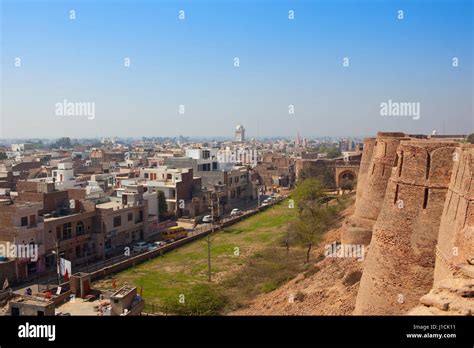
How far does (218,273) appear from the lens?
32.1 metres

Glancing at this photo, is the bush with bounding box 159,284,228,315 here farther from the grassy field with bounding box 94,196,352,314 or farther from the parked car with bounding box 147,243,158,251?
the parked car with bounding box 147,243,158,251

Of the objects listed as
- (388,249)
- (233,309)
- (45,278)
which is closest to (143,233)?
(45,278)

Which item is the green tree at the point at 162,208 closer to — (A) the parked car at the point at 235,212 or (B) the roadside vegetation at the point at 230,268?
(B) the roadside vegetation at the point at 230,268

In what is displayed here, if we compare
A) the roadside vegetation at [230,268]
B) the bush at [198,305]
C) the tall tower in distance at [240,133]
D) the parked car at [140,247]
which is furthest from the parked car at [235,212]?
the tall tower in distance at [240,133]

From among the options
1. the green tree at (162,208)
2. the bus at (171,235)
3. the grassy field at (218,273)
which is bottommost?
the grassy field at (218,273)

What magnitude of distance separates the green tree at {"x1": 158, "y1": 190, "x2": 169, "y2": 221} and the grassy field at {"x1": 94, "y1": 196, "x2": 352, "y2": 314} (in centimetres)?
730

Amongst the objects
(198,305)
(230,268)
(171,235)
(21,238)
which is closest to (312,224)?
(230,268)

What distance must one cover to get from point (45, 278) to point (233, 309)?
13.5 m

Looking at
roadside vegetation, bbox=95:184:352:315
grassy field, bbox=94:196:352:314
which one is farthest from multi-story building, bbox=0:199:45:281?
roadside vegetation, bbox=95:184:352:315

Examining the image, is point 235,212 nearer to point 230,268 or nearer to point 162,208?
point 162,208

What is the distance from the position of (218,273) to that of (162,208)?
57.7 feet

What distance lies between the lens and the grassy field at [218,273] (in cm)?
2438

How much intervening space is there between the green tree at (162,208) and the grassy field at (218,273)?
24.0 feet
